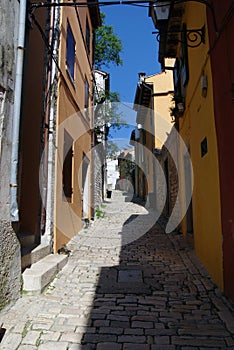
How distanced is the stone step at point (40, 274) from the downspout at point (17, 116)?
0.88m

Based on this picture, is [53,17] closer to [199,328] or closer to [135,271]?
[135,271]

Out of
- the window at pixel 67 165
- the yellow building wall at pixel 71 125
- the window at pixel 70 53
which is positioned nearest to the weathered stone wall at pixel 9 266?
the yellow building wall at pixel 71 125

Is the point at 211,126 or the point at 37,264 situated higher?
the point at 211,126

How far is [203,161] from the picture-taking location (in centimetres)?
470

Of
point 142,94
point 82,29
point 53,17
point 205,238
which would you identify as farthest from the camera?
point 142,94

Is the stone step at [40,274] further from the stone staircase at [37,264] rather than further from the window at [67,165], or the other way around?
the window at [67,165]

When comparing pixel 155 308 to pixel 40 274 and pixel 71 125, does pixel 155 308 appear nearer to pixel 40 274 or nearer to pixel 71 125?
pixel 40 274

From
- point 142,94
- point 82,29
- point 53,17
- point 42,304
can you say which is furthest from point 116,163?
point 42,304

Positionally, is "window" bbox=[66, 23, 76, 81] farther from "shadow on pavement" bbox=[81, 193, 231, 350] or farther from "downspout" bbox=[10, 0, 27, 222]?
"shadow on pavement" bbox=[81, 193, 231, 350]

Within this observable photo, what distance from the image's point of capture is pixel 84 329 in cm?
288

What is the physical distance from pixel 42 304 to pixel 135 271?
1.89 m

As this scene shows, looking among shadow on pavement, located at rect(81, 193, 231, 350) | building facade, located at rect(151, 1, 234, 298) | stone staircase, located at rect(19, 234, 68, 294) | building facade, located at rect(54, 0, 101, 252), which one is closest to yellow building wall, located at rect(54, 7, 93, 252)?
building facade, located at rect(54, 0, 101, 252)

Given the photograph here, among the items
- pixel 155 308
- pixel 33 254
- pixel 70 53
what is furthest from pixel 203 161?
pixel 70 53

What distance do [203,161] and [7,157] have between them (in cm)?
316
